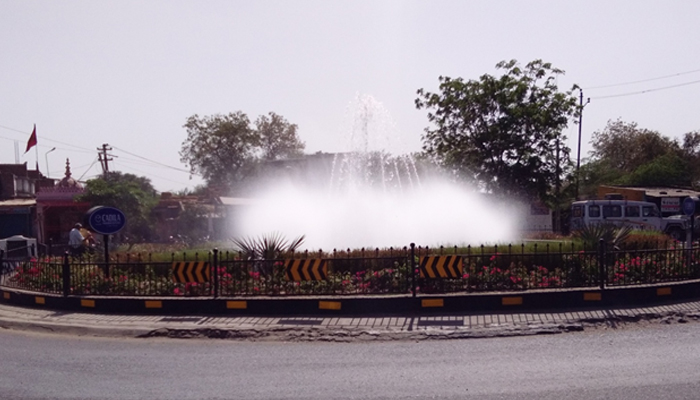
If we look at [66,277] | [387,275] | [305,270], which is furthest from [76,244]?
[387,275]

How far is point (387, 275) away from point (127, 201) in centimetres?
2868

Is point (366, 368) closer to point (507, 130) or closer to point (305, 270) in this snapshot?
point (305, 270)

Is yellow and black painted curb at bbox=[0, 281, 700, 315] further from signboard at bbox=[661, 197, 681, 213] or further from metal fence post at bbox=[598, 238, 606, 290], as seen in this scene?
signboard at bbox=[661, 197, 681, 213]

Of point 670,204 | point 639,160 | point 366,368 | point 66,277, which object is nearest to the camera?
point 366,368

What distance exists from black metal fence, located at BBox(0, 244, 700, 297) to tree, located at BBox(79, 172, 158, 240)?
2231 centimetres

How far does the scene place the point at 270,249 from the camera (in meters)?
14.4

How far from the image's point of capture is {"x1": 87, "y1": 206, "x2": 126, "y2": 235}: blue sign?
1406 cm

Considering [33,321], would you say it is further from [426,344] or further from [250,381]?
[426,344]

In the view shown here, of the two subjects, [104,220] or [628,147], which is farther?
[628,147]

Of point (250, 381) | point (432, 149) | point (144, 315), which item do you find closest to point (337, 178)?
point (432, 149)

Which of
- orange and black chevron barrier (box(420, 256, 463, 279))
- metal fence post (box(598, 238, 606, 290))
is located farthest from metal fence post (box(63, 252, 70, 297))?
metal fence post (box(598, 238, 606, 290))

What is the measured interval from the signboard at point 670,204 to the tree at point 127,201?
28724 mm

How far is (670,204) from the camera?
36438mm

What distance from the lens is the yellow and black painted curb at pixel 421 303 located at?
11.5 meters
